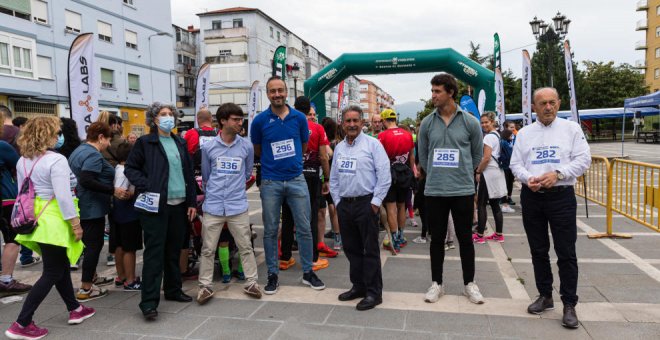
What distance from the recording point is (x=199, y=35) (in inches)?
1937

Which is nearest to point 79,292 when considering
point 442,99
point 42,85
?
point 442,99

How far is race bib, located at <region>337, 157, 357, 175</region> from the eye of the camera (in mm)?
4093

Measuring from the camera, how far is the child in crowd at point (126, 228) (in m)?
4.33

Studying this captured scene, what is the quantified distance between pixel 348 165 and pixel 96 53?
27073 millimetres

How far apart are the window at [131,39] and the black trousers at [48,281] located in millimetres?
29320

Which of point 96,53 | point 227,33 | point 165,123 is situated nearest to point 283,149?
point 165,123

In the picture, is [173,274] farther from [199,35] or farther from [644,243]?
[199,35]

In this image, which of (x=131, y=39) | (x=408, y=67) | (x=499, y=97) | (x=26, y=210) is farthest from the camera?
(x=131, y=39)

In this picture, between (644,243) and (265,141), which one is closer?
(265,141)

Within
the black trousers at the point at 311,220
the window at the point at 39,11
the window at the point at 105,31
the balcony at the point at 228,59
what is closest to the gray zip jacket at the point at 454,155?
the black trousers at the point at 311,220

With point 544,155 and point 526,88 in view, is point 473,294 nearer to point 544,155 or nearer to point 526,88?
point 544,155

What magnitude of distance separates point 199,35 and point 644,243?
49.7m

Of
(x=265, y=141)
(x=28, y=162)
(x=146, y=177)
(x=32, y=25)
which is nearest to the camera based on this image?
(x=28, y=162)

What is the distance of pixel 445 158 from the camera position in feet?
13.1
